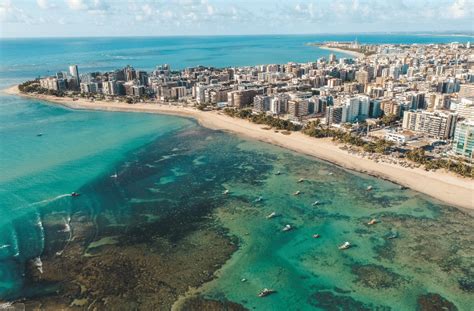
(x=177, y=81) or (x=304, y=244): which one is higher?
(x=177, y=81)

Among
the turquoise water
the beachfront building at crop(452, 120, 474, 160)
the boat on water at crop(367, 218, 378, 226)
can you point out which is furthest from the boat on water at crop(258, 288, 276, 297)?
the beachfront building at crop(452, 120, 474, 160)

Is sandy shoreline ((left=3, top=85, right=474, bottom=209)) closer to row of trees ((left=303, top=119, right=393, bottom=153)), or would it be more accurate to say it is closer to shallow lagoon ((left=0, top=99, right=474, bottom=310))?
row of trees ((left=303, top=119, right=393, bottom=153))

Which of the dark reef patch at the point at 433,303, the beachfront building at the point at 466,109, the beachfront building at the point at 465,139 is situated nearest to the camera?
the dark reef patch at the point at 433,303

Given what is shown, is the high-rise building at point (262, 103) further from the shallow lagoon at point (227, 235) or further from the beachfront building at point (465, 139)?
the beachfront building at point (465, 139)

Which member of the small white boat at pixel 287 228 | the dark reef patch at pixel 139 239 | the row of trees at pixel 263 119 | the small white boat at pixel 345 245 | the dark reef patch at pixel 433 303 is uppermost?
the row of trees at pixel 263 119

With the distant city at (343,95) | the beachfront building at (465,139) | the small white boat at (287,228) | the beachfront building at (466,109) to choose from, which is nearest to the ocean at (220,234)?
the small white boat at (287,228)

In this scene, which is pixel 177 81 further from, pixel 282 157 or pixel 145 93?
pixel 282 157

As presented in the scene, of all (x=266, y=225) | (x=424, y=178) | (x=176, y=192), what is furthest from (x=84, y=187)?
(x=424, y=178)

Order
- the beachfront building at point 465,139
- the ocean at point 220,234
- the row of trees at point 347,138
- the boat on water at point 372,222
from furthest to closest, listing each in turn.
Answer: the row of trees at point 347,138 < the beachfront building at point 465,139 < the boat on water at point 372,222 < the ocean at point 220,234
